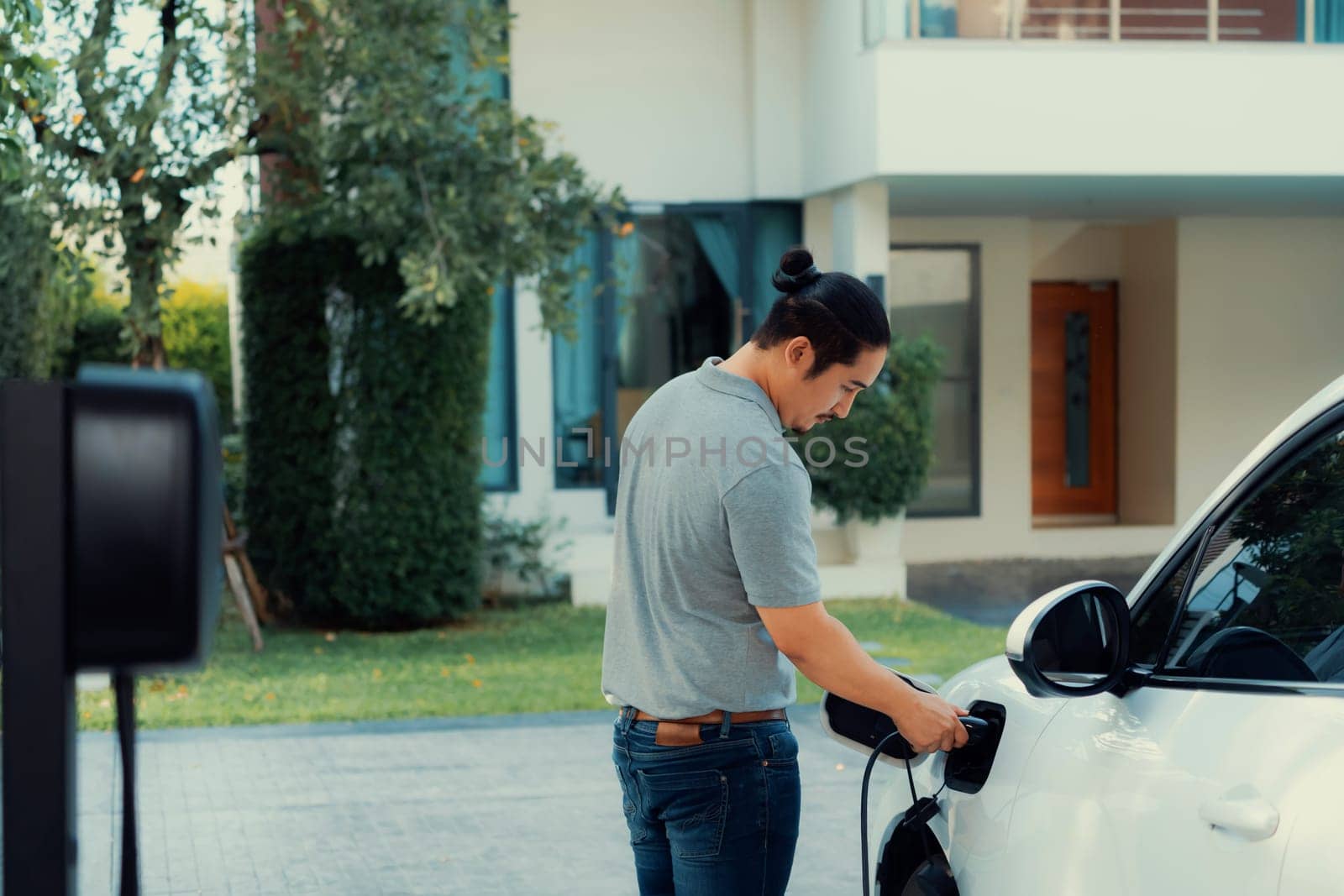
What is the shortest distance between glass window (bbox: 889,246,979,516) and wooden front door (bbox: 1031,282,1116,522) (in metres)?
1.70

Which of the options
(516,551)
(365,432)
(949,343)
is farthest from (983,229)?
(365,432)

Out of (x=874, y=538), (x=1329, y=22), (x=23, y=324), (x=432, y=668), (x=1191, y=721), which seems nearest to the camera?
(x=1191, y=721)

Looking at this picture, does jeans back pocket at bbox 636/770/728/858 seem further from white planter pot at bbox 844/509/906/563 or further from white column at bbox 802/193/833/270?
white column at bbox 802/193/833/270

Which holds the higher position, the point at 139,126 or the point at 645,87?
the point at 645,87

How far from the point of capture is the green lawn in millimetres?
8781

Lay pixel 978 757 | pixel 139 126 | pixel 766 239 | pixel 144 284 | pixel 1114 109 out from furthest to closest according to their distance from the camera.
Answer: pixel 766 239 → pixel 1114 109 → pixel 144 284 → pixel 139 126 → pixel 978 757

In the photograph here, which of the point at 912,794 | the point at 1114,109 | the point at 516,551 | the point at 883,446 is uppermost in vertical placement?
the point at 1114,109

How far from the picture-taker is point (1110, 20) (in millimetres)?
12656

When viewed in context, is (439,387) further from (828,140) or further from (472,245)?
(828,140)

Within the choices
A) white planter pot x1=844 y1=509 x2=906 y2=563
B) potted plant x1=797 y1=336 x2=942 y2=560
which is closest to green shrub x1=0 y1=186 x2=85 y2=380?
potted plant x1=797 y1=336 x2=942 y2=560

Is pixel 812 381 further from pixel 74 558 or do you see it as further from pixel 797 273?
pixel 74 558

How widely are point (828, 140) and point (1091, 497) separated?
235 inches

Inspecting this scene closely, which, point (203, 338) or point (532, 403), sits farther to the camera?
point (203, 338)

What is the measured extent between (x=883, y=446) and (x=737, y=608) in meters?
10.2
